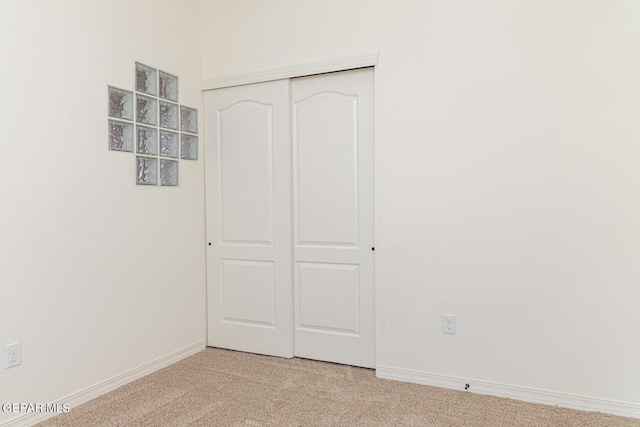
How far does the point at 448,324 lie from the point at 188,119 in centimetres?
232

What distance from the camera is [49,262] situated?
2275 mm

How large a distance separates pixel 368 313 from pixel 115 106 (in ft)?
6.81

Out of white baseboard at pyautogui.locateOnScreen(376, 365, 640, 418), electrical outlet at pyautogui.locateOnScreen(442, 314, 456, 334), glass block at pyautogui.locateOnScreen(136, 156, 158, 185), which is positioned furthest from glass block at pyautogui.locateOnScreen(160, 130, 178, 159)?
electrical outlet at pyautogui.locateOnScreen(442, 314, 456, 334)

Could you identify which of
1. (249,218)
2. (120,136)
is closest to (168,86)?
(120,136)

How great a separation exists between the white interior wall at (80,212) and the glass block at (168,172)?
0.22ft

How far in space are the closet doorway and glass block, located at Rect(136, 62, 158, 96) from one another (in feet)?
1.67

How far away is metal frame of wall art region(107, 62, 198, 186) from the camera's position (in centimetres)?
270

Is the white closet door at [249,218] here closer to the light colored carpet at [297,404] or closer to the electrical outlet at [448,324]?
the light colored carpet at [297,404]

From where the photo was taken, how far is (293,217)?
3.12m

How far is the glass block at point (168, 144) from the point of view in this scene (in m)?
3.01

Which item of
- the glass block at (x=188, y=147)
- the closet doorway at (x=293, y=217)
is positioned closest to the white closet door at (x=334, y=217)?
the closet doorway at (x=293, y=217)

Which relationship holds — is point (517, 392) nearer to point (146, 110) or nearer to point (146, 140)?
point (146, 140)

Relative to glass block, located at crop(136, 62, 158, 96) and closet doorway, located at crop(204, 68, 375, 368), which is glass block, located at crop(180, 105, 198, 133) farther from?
glass block, located at crop(136, 62, 158, 96)

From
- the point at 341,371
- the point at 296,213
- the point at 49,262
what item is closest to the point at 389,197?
the point at 296,213
